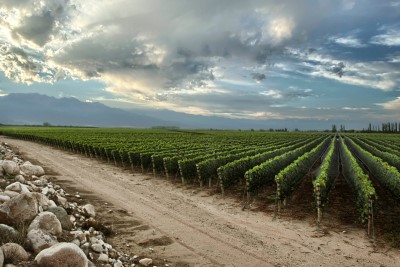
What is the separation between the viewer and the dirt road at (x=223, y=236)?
11.0 m

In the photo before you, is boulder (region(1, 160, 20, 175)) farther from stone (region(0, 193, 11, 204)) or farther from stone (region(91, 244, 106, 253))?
stone (region(91, 244, 106, 253))

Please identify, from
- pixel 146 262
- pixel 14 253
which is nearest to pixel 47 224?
pixel 14 253

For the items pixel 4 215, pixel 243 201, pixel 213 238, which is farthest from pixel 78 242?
pixel 243 201

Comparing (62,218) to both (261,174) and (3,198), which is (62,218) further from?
(261,174)

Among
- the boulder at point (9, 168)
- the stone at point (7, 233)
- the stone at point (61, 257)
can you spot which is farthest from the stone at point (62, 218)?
the boulder at point (9, 168)

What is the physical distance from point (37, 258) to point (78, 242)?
6.97 feet

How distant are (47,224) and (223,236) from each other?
20.2 ft

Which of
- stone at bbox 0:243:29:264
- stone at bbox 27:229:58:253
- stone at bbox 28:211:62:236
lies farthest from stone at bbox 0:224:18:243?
stone at bbox 0:243:29:264

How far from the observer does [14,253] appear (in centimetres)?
770

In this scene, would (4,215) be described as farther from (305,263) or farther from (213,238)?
(305,263)

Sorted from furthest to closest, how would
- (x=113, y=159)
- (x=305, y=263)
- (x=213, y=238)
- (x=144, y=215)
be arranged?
(x=113, y=159) < (x=144, y=215) < (x=213, y=238) < (x=305, y=263)

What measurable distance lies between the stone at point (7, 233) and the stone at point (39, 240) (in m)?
0.35

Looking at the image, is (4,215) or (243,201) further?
(243,201)

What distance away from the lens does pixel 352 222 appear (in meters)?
15.4
